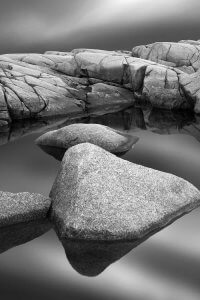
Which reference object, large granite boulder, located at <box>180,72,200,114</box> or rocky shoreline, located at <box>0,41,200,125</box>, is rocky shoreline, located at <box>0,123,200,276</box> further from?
large granite boulder, located at <box>180,72,200,114</box>

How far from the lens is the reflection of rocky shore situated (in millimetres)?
13711

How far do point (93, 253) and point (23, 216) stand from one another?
1.46m

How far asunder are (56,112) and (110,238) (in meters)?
9.69

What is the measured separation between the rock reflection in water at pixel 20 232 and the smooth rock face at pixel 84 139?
3.92 meters

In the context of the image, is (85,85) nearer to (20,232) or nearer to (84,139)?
(84,139)

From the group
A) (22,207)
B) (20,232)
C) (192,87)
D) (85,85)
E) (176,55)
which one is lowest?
(176,55)

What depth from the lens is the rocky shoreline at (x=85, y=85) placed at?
1566 cm

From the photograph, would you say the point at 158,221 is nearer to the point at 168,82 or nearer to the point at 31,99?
the point at 31,99

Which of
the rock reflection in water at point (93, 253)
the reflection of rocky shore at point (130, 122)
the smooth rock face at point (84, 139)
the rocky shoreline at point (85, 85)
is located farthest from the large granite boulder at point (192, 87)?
the rock reflection in water at point (93, 253)

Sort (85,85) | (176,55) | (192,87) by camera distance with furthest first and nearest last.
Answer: (176,55), (85,85), (192,87)

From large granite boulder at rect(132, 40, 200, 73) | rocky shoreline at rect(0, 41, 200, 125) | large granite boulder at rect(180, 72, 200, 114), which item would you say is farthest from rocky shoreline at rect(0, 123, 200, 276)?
large granite boulder at rect(132, 40, 200, 73)

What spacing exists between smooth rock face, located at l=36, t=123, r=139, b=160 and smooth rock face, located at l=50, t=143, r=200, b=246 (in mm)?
2794

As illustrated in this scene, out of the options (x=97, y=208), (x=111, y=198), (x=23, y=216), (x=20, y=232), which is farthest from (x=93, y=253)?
(x=23, y=216)

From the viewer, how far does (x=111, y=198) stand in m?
7.21
